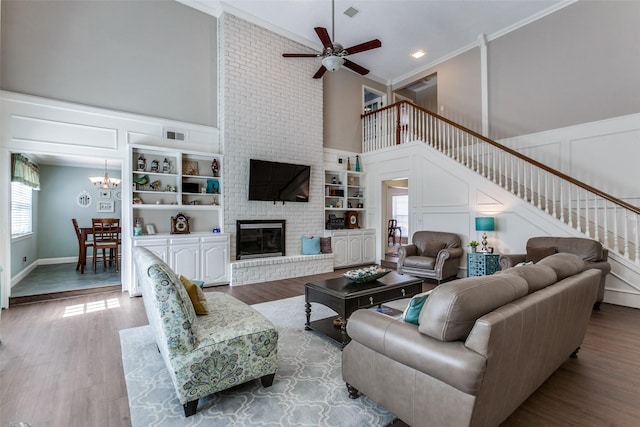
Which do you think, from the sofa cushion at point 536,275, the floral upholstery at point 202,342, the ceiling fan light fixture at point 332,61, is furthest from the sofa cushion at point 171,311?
the ceiling fan light fixture at point 332,61

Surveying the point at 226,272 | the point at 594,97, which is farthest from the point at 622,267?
the point at 226,272

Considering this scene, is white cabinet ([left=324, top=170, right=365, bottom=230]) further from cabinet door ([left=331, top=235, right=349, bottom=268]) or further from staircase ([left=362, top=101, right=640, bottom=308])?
staircase ([left=362, top=101, right=640, bottom=308])

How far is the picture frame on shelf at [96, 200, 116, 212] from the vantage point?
7.95 m

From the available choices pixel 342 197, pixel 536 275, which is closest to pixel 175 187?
pixel 342 197

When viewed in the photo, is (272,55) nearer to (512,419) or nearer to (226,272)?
(226,272)

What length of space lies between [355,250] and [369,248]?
475mm

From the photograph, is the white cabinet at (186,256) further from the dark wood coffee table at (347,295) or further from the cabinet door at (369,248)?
the cabinet door at (369,248)

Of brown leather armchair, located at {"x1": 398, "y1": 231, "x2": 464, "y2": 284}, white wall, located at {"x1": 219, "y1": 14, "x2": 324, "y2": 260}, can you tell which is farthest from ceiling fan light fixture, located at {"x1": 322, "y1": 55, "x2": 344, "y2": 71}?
brown leather armchair, located at {"x1": 398, "y1": 231, "x2": 464, "y2": 284}

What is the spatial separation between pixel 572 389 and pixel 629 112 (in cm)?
495

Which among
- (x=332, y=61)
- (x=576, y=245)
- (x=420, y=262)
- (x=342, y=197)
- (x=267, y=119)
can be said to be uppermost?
(x=332, y=61)

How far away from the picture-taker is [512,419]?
191 cm

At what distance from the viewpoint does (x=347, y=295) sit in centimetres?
286

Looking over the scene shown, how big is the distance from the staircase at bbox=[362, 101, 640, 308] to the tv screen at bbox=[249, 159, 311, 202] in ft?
7.62

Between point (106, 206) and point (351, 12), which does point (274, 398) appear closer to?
point (351, 12)
